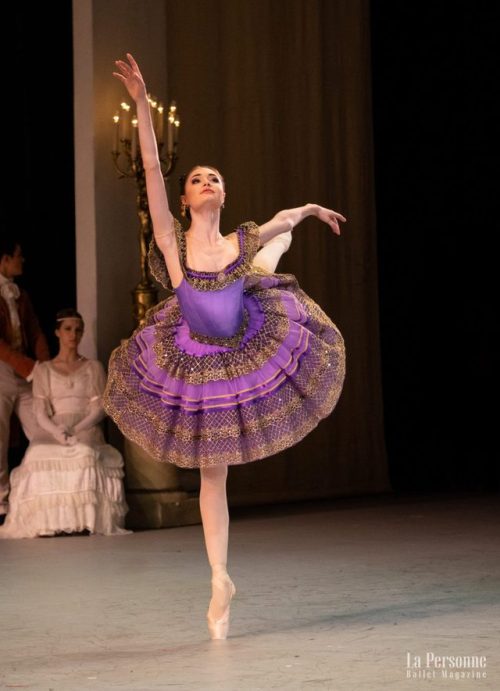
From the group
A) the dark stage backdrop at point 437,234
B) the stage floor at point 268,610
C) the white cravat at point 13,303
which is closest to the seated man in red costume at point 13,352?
the white cravat at point 13,303

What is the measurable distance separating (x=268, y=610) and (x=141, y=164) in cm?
310

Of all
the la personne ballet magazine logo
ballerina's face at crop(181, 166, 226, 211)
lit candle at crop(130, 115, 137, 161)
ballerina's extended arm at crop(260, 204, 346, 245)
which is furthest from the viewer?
lit candle at crop(130, 115, 137, 161)

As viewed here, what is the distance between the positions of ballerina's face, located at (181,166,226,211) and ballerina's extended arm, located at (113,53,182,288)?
0.38 feet

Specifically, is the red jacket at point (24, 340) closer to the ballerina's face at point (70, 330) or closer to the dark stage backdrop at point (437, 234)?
A: the ballerina's face at point (70, 330)

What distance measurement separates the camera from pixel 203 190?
3.43m

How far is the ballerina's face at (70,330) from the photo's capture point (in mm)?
6062

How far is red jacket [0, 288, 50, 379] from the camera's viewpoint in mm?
6215

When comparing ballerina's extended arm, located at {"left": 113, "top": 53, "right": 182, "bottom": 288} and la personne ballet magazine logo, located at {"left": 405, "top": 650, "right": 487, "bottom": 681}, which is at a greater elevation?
ballerina's extended arm, located at {"left": 113, "top": 53, "right": 182, "bottom": 288}

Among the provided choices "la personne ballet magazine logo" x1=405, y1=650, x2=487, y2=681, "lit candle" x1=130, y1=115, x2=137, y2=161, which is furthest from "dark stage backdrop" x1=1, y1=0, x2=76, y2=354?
"la personne ballet magazine logo" x1=405, y1=650, x2=487, y2=681

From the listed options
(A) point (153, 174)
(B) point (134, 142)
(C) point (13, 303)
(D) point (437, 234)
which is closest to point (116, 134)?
(B) point (134, 142)

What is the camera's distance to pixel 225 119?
7.43m

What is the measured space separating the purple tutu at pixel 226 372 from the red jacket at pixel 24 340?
2.76 metres

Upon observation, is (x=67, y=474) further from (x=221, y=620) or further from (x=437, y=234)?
(x=437, y=234)

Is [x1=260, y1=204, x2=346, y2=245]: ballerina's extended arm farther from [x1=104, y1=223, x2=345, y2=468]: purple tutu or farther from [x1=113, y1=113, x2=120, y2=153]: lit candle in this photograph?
[x1=113, y1=113, x2=120, y2=153]: lit candle
